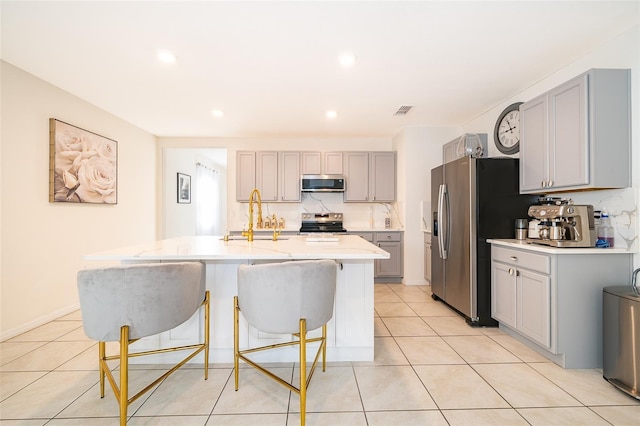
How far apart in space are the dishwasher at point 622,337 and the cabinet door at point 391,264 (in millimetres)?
2811

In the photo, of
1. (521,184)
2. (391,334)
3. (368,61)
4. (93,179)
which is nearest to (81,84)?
(93,179)

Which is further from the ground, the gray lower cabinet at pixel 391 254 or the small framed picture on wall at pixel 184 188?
the small framed picture on wall at pixel 184 188

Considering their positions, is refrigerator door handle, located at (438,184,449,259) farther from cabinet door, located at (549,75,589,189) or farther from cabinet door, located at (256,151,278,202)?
cabinet door, located at (256,151,278,202)

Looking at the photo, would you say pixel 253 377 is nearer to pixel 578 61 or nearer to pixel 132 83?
pixel 132 83

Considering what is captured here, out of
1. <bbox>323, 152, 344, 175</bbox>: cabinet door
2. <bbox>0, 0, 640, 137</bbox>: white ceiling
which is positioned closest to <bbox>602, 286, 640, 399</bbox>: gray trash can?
<bbox>0, 0, 640, 137</bbox>: white ceiling

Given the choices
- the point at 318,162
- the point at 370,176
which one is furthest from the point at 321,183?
the point at 370,176

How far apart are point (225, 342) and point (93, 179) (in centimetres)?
290

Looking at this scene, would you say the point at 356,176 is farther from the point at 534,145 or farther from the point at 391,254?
the point at 534,145

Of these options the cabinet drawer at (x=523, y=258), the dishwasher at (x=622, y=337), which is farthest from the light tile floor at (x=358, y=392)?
the cabinet drawer at (x=523, y=258)

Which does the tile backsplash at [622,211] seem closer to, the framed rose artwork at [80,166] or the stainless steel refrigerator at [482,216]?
the stainless steel refrigerator at [482,216]

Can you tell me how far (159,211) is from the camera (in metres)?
5.41

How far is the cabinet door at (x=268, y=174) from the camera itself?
5184 mm

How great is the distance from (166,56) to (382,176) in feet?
11.9

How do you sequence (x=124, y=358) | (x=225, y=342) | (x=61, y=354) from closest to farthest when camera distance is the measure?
(x=124, y=358) → (x=225, y=342) → (x=61, y=354)
